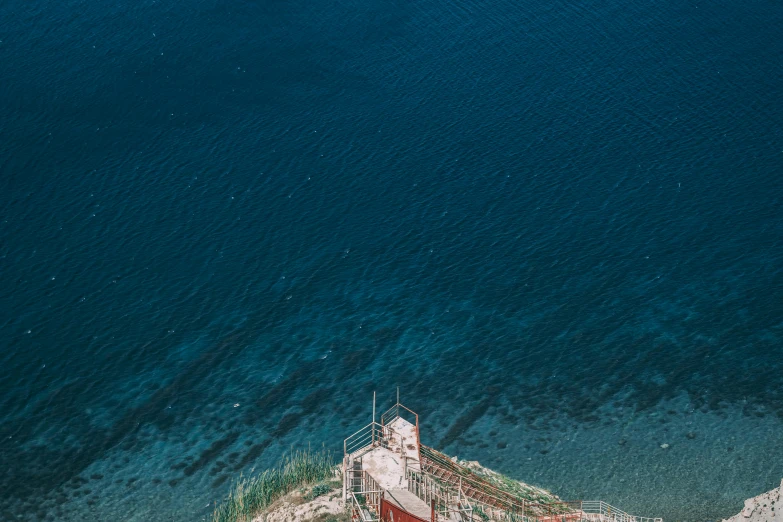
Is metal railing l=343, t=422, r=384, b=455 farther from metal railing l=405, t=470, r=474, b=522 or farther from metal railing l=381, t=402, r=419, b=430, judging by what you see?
metal railing l=405, t=470, r=474, b=522

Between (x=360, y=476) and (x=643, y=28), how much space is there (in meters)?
91.3

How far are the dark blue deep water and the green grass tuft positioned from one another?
1.81 m

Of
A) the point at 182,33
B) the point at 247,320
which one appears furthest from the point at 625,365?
the point at 182,33

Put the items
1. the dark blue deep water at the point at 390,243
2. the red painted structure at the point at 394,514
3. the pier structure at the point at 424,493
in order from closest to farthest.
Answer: the red painted structure at the point at 394,514 < the pier structure at the point at 424,493 < the dark blue deep water at the point at 390,243

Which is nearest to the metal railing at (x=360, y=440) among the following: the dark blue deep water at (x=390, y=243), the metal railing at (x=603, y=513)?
the dark blue deep water at (x=390, y=243)

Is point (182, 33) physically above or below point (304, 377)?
above

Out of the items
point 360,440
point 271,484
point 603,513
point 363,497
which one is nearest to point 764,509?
point 603,513

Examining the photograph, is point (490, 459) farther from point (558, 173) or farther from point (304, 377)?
point (558, 173)

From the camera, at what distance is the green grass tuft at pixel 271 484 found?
8625 centimetres

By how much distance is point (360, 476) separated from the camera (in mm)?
79438

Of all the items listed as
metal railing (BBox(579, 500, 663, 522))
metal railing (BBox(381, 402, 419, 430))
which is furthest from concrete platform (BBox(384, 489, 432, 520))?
metal railing (BBox(381, 402, 419, 430))

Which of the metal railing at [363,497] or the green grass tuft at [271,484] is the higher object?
the green grass tuft at [271,484]

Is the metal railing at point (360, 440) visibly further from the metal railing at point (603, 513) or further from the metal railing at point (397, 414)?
the metal railing at point (603, 513)

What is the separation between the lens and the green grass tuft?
86250 millimetres
